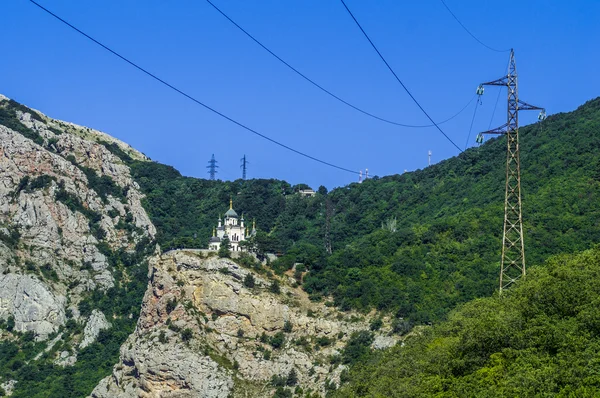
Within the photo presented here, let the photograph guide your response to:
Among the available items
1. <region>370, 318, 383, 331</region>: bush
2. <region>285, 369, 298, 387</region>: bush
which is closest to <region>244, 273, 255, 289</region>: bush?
<region>285, 369, 298, 387</region>: bush

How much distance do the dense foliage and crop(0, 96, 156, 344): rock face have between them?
75.8m

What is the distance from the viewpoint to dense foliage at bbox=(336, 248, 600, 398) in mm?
43844

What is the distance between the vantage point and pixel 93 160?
15800 centimetres

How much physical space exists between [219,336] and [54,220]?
42.5m

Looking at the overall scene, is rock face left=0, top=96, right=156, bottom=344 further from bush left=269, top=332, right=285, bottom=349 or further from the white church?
bush left=269, top=332, right=285, bottom=349

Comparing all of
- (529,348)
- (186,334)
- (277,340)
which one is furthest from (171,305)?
(529,348)

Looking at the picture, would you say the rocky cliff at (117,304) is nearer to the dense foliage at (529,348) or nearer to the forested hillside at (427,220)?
the forested hillside at (427,220)

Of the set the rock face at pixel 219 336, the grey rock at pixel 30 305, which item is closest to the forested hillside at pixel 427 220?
the rock face at pixel 219 336

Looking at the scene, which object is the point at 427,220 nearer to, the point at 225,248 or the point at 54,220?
the point at 225,248

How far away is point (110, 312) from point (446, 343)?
79021 millimetres

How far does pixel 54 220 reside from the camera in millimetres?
139500

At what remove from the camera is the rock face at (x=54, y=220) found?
5103 inches

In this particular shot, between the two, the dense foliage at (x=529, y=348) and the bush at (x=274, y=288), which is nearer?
the dense foliage at (x=529, y=348)

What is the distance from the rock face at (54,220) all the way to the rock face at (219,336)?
24.2 m
